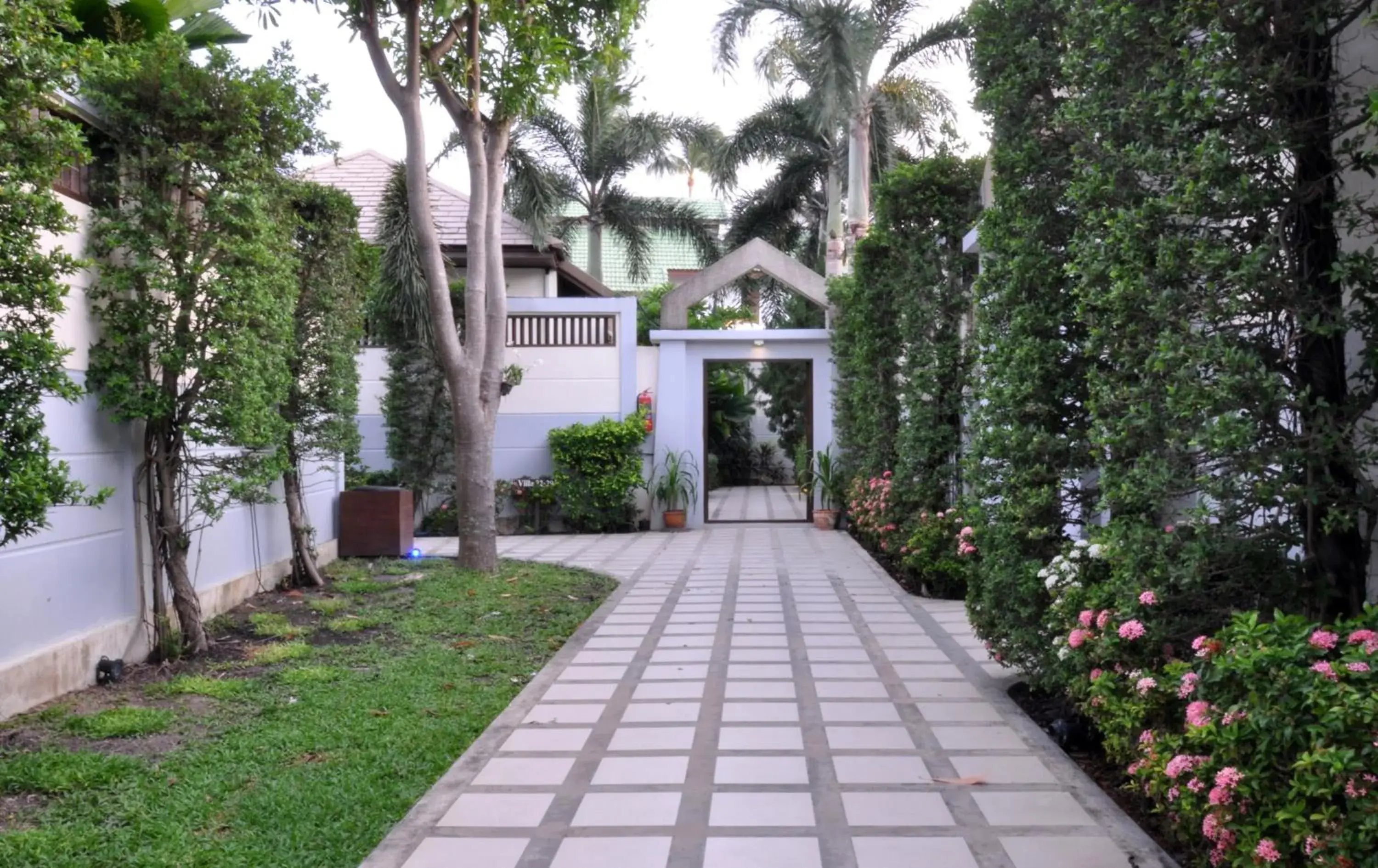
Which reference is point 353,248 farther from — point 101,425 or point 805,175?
point 805,175

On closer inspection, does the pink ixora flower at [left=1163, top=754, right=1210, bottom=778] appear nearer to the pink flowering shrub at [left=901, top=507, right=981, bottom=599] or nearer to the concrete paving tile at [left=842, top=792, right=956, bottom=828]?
the concrete paving tile at [left=842, top=792, right=956, bottom=828]

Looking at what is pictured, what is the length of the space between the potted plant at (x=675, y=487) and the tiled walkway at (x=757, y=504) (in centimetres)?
111

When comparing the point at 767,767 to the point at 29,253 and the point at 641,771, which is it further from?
the point at 29,253

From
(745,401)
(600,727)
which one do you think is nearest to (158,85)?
(600,727)

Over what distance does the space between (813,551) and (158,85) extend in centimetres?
841

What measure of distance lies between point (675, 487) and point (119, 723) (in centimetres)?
1033

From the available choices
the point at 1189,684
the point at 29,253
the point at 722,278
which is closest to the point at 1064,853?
the point at 1189,684

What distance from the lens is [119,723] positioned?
495cm

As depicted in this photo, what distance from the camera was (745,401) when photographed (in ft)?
78.1

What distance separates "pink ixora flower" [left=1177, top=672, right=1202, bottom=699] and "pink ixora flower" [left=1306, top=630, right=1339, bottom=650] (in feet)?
1.40

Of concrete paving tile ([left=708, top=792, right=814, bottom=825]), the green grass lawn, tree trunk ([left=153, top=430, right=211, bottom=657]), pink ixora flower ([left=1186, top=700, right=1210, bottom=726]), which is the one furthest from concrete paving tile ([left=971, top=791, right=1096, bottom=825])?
tree trunk ([left=153, top=430, right=211, bottom=657])

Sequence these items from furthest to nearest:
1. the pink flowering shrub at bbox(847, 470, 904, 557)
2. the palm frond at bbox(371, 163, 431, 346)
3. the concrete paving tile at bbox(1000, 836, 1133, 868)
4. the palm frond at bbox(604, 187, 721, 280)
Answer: the palm frond at bbox(604, 187, 721, 280) → the palm frond at bbox(371, 163, 431, 346) → the pink flowering shrub at bbox(847, 470, 904, 557) → the concrete paving tile at bbox(1000, 836, 1133, 868)

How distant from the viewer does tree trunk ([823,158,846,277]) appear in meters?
17.4

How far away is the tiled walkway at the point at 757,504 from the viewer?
663 inches
